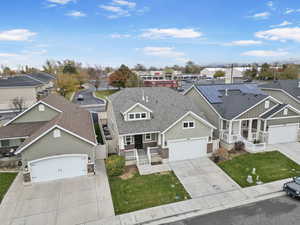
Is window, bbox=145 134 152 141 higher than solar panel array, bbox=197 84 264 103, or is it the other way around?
solar panel array, bbox=197 84 264 103

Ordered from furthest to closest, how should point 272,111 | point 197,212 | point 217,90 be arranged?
point 217,90 → point 272,111 → point 197,212

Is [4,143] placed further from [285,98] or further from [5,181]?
[285,98]

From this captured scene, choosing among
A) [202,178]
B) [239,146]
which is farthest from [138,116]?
[239,146]

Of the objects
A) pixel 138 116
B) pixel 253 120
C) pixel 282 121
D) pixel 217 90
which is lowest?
pixel 253 120

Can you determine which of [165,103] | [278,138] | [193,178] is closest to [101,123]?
[165,103]

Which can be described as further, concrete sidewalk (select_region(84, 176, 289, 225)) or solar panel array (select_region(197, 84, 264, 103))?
solar panel array (select_region(197, 84, 264, 103))

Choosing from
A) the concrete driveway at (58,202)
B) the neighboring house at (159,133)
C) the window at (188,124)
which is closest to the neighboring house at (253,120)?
the neighboring house at (159,133)

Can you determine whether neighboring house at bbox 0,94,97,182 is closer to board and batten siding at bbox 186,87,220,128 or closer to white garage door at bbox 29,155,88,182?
white garage door at bbox 29,155,88,182

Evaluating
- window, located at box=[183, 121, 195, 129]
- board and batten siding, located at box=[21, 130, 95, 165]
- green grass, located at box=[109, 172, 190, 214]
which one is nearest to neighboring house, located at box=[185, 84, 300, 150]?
window, located at box=[183, 121, 195, 129]
